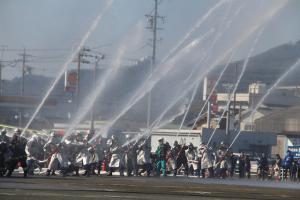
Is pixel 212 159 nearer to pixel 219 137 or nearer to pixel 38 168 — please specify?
pixel 38 168

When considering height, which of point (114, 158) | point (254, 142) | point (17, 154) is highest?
point (254, 142)

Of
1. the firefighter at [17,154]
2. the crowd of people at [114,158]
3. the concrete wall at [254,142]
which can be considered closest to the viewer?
the firefighter at [17,154]

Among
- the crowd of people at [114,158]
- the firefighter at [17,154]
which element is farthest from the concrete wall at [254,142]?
the firefighter at [17,154]

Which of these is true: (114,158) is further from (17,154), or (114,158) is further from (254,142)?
(254,142)

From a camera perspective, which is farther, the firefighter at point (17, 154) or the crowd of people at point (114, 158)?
the crowd of people at point (114, 158)

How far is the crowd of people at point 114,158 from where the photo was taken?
3012cm

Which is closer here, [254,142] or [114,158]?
[114,158]

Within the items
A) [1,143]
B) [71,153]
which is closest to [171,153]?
[71,153]

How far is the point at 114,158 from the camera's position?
34844 mm

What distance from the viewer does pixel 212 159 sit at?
3691 cm

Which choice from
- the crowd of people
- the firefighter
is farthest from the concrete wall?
the firefighter

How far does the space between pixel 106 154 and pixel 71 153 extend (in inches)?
121

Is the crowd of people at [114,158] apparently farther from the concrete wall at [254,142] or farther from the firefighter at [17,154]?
the concrete wall at [254,142]

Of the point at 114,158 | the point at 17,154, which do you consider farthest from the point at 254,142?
the point at 17,154
